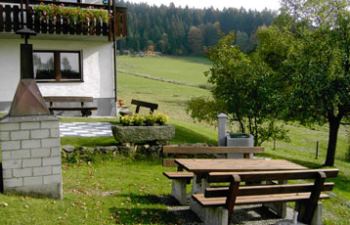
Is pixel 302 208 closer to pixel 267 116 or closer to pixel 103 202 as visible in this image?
pixel 103 202

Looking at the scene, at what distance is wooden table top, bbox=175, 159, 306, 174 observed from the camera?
6191 mm

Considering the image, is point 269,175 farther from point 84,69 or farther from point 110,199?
point 84,69

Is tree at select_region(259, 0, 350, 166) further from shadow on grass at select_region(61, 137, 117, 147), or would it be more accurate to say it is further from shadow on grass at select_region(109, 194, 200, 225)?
shadow on grass at select_region(109, 194, 200, 225)

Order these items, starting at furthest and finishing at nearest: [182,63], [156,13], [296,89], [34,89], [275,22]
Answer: [156,13] → [182,63] → [275,22] → [296,89] → [34,89]

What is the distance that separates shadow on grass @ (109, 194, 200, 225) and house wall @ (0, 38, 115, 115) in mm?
10907

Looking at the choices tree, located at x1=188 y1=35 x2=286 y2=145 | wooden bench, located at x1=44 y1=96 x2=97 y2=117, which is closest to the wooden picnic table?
tree, located at x1=188 y1=35 x2=286 y2=145

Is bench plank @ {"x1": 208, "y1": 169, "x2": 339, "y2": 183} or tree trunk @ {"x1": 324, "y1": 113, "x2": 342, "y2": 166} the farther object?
tree trunk @ {"x1": 324, "y1": 113, "x2": 342, "y2": 166}

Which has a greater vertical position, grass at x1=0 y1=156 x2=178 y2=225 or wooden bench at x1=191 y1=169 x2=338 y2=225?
wooden bench at x1=191 y1=169 x2=338 y2=225

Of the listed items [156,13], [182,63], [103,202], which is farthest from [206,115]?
[156,13]

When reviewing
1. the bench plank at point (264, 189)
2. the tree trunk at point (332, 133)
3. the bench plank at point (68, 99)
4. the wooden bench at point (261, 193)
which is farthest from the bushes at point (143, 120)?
the tree trunk at point (332, 133)

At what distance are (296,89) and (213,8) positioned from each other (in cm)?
9227

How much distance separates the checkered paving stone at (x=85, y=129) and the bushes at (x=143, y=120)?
1.89 meters

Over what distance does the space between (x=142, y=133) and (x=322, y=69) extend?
843 centimetres

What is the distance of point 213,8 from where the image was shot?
10319cm
